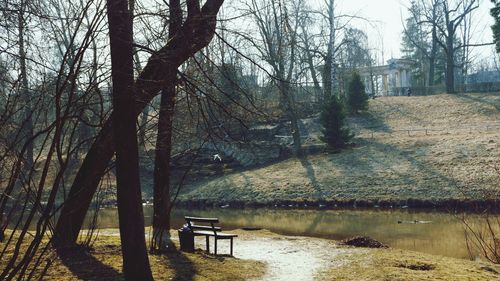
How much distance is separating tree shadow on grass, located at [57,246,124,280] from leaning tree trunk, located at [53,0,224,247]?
0.70 feet

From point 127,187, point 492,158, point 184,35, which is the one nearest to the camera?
point 127,187

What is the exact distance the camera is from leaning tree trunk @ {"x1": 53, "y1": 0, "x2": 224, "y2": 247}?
659 centimetres

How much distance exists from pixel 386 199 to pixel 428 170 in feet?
11.4

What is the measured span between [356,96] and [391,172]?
13.4 m

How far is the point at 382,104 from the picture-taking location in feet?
130

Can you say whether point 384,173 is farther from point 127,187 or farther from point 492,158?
point 127,187

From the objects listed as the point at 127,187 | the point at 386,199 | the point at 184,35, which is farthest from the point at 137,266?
the point at 386,199

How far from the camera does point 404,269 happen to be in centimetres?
786

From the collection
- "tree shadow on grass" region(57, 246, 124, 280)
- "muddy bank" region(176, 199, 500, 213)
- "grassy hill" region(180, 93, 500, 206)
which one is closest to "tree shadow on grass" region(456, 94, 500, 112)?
"grassy hill" region(180, 93, 500, 206)

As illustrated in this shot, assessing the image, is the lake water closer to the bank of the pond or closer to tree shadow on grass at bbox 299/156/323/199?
tree shadow on grass at bbox 299/156/323/199

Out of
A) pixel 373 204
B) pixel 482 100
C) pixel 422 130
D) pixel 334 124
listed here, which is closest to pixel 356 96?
pixel 422 130

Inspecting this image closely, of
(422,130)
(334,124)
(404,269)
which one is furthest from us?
(422,130)

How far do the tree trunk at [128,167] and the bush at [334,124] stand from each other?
2271 cm

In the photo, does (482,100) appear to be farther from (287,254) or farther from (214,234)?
(214,234)
